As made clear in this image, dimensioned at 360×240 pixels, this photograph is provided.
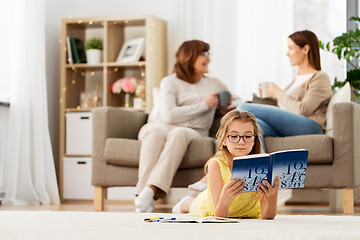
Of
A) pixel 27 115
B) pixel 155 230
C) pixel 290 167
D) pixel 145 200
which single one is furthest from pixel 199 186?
pixel 27 115

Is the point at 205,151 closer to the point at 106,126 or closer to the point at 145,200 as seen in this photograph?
the point at 145,200

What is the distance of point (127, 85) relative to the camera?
15.9 ft

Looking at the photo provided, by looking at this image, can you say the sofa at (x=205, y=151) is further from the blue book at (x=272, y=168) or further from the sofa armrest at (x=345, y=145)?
the blue book at (x=272, y=168)

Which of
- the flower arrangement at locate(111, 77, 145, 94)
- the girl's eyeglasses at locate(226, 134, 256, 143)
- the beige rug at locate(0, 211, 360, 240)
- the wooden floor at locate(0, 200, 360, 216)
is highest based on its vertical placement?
the flower arrangement at locate(111, 77, 145, 94)

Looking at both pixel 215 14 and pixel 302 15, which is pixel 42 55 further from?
pixel 302 15

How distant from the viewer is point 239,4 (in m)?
4.93

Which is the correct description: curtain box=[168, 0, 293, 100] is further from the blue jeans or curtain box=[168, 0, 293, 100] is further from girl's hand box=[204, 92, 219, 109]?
the blue jeans

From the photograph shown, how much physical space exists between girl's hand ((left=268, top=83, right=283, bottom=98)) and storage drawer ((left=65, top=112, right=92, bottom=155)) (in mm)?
1745

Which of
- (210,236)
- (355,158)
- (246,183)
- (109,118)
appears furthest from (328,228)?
(109,118)

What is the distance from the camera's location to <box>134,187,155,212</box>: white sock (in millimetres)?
3148

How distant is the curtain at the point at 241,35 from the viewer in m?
4.79

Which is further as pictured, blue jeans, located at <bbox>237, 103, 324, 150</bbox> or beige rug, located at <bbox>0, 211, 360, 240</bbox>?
blue jeans, located at <bbox>237, 103, 324, 150</bbox>

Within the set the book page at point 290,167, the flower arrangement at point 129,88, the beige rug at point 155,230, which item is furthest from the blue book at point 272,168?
the flower arrangement at point 129,88

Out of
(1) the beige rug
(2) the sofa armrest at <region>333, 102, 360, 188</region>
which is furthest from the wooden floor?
(1) the beige rug
